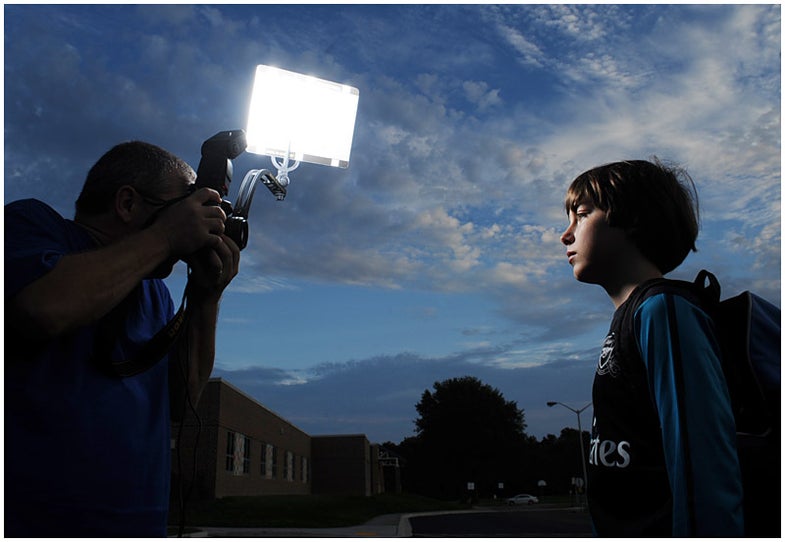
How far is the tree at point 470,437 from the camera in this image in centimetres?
6538

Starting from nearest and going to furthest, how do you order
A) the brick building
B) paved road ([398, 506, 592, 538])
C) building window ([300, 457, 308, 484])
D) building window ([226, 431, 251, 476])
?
paved road ([398, 506, 592, 538])
the brick building
building window ([226, 431, 251, 476])
building window ([300, 457, 308, 484])

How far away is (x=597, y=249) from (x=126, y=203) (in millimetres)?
1726

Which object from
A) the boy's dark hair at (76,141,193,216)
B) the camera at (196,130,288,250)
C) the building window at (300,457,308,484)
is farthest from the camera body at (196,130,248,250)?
the building window at (300,457,308,484)

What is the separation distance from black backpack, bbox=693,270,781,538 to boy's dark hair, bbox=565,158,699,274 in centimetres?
41

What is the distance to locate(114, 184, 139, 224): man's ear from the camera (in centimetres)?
208

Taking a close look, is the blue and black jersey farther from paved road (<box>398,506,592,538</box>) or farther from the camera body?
paved road (<box>398,506,592,538</box>)

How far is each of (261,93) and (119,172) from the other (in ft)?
2.46

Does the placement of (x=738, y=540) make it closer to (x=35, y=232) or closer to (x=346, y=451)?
(x=35, y=232)

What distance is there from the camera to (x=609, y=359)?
2.07 metres

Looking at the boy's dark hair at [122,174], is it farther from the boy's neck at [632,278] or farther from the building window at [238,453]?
the building window at [238,453]

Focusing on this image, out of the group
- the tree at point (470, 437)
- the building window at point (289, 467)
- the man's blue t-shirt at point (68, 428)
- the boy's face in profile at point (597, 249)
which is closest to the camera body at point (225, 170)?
the man's blue t-shirt at point (68, 428)

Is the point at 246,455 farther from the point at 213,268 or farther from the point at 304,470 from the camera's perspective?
the point at 213,268

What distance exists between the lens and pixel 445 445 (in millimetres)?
65625

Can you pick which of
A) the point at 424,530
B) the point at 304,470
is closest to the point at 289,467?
the point at 304,470
